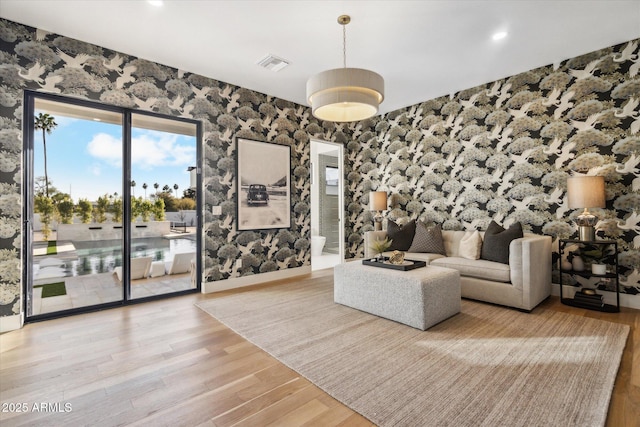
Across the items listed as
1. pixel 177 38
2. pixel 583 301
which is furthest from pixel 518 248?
pixel 177 38

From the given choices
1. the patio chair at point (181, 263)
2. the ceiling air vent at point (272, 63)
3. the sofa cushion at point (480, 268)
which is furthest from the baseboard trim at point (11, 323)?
the sofa cushion at point (480, 268)

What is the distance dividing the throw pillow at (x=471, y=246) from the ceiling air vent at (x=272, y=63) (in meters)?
3.31

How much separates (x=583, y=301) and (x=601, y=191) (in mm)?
1221

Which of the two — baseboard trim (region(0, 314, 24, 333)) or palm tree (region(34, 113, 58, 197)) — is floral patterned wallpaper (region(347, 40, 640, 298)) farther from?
baseboard trim (region(0, 314, 24, 333))

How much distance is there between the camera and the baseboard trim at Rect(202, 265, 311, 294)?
4.24 m

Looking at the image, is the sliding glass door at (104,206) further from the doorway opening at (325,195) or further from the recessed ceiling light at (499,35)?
the recessed ceiling light at (499,35)

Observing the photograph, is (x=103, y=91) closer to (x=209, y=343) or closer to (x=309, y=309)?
(x=209, y=343)

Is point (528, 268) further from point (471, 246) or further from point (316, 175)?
point (316, 175)

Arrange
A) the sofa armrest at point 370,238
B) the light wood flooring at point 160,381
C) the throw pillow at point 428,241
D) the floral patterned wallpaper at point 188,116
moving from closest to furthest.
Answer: the light wood flooring at point 160,381
the floral patterned wallpaper at point 188,116
the throw pillow at point 428,241
the sofa armrest at point 370,238

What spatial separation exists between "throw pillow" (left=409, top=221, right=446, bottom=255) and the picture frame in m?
2.08

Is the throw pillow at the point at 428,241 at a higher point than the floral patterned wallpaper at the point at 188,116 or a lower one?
lower

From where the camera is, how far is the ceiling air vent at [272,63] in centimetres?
365

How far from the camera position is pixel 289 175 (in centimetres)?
511

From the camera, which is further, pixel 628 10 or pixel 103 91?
pixel 103 91
